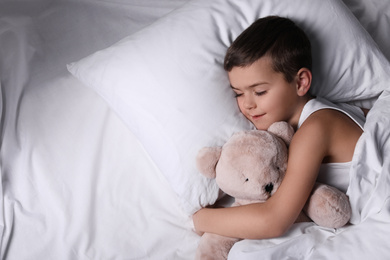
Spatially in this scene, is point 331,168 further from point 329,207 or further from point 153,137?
point 153,137

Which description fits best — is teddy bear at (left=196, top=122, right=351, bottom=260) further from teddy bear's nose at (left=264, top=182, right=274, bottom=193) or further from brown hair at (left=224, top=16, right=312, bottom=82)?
brown hair at (left=224, top=16, right=312, bottom=82)

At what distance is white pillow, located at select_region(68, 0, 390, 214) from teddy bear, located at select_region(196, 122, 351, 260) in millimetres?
48

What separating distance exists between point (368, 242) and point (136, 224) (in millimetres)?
540

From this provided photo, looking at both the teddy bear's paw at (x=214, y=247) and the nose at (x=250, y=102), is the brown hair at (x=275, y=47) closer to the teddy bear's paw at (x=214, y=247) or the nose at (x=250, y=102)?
the nose at (x=250, y=102)

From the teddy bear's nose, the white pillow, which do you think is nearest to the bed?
the white pillow

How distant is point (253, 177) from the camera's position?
1.09 metres

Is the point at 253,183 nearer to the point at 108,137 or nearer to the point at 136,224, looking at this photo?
the point at 136,224

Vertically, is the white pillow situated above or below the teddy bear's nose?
above

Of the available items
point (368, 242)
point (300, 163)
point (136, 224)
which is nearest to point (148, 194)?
point (136, 224)

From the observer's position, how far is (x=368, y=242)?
1.02 m

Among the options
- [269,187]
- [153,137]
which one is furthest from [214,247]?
[153,137]

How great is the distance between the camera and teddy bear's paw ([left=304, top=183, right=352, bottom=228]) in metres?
1.10

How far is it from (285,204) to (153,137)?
1.16ft

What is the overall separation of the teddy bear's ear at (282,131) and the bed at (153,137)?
0.08 metres
